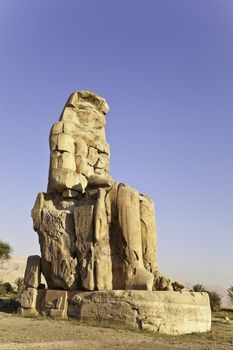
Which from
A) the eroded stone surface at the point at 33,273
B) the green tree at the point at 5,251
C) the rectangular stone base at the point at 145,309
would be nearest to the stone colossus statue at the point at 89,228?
the eroded stone surface at the point at 33,273

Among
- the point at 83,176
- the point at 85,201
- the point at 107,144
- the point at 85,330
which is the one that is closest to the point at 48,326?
the point at 85,330

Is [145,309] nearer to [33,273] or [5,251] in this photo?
[33,273]

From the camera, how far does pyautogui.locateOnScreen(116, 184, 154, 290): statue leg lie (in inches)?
316

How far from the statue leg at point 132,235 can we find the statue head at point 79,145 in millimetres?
996

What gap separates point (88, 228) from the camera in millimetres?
8750

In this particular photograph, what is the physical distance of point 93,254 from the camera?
8.49 meters

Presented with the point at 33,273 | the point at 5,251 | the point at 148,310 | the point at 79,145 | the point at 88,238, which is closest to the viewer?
the point at 148,310

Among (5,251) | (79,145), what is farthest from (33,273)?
(5,251)

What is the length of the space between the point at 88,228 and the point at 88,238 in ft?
0.73

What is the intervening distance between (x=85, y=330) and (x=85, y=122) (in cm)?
640

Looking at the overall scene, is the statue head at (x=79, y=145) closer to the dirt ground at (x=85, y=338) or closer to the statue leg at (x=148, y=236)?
the statue leg at (x=148, y=236)

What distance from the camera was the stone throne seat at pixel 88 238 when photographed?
323 inches

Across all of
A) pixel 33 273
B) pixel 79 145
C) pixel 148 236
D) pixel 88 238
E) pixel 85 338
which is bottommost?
pixel 85 338

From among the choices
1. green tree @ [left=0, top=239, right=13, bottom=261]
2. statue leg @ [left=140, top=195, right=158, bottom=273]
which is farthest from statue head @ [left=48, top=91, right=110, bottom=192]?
green tree @ [left=0, top=239, right=13, bottom=261]
